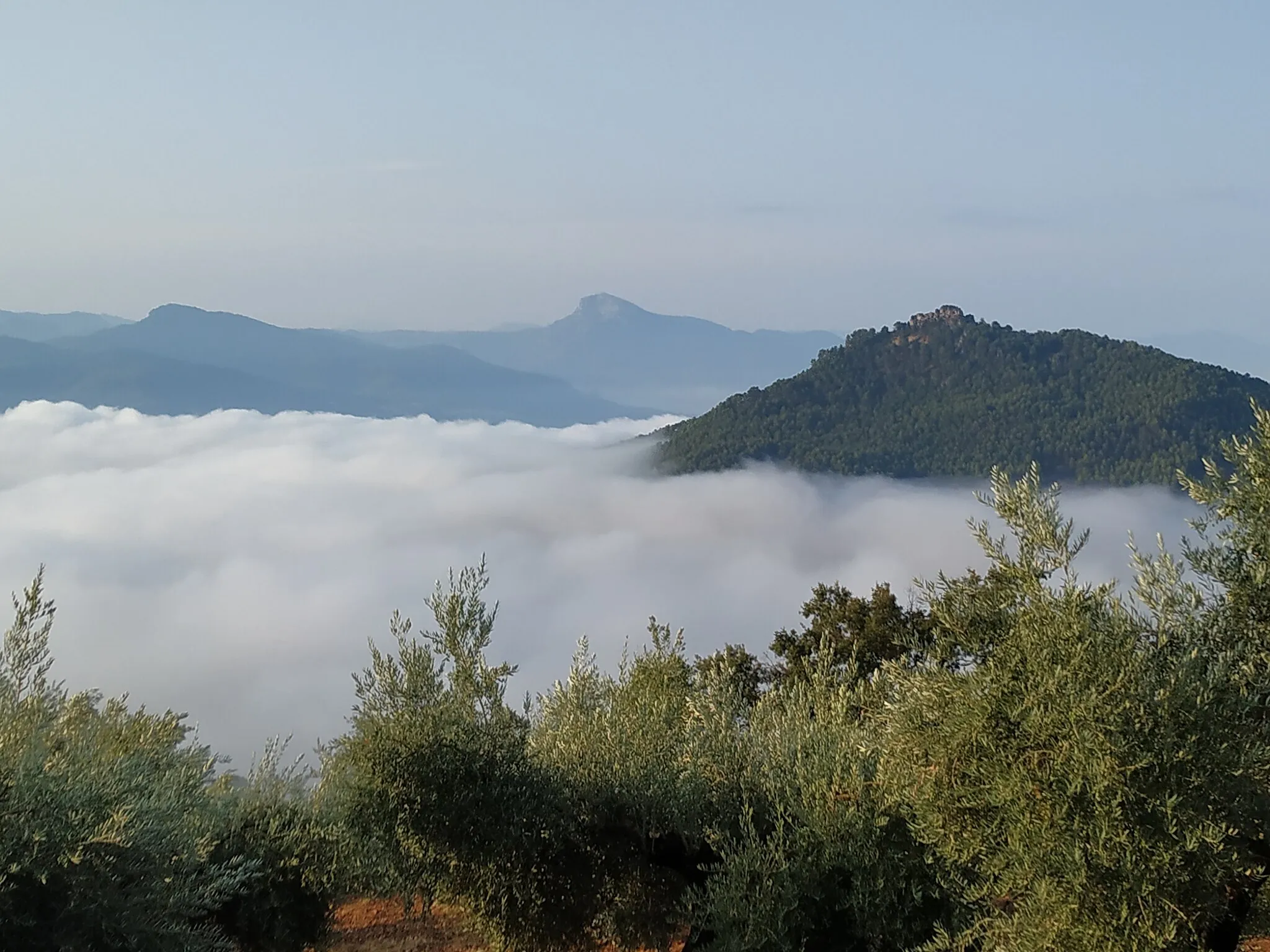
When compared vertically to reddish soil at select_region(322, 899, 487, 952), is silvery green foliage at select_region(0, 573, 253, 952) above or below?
above

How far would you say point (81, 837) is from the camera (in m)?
8.06

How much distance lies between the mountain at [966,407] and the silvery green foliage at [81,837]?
379 ft

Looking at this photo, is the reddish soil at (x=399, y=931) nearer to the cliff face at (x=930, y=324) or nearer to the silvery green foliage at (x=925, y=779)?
the silvery green foliage at (x=925, y=779)

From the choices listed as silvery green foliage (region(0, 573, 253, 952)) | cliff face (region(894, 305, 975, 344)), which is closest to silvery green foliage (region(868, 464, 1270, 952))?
silvery green foliage (region(0, 573, 253, 952))

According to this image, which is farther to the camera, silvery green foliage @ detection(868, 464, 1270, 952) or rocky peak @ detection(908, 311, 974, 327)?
rocky peak @ detection(908, 311, 974, 327)

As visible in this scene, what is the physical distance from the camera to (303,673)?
137 meters

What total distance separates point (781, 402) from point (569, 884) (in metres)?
131

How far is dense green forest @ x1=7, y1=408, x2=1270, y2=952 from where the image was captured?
25.9 feet

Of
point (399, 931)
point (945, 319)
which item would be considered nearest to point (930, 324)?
point (945, 319)

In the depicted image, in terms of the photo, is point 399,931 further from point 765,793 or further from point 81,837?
point 81,837

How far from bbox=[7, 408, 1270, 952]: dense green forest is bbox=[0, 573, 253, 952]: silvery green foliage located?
3cm

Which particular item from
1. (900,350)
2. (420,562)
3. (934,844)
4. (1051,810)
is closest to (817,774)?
(934,844)

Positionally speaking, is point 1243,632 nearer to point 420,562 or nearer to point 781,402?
point 781,402

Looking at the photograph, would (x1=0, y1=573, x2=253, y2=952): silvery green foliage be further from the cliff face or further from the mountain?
the cliff face
